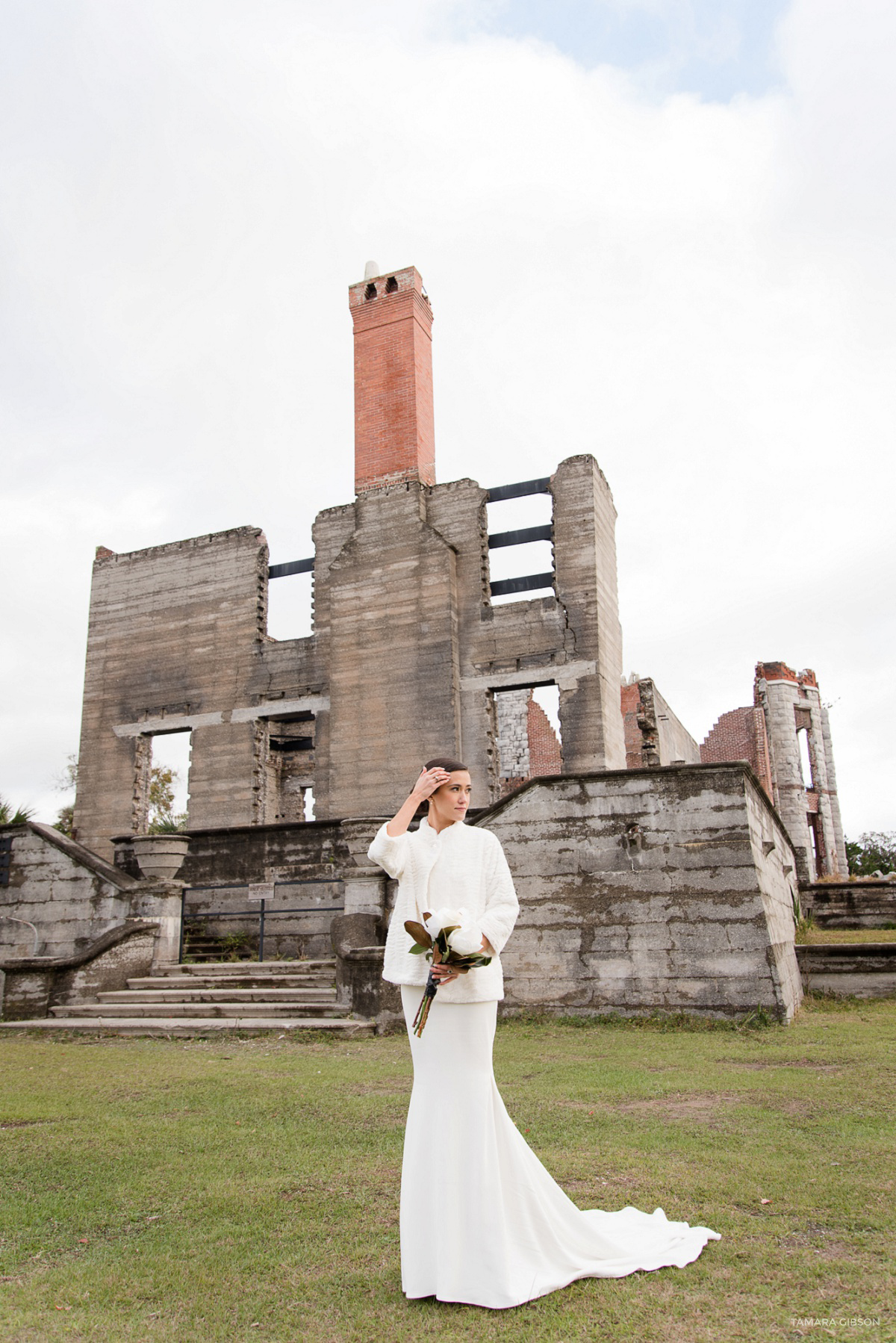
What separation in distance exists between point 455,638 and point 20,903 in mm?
10219

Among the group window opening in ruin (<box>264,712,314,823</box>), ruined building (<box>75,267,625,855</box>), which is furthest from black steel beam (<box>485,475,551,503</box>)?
window opening in ruin (<box>264,712,314,823</box>)

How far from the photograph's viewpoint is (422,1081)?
134 inches

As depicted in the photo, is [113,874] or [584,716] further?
[584,716]

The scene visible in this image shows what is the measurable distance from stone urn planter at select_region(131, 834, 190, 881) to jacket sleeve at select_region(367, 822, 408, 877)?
9.16 m

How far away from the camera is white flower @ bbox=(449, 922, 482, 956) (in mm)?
3338

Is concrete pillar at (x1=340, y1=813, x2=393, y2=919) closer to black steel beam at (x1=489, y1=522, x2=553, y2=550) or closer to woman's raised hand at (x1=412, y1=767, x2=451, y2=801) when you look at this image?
woman's raised hand at (x1=412, y1=767, x2=451, y2=801)

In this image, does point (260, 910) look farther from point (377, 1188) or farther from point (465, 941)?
point (465, 941)

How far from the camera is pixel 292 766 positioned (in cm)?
2922

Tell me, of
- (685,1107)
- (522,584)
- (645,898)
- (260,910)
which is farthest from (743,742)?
(685,1107)

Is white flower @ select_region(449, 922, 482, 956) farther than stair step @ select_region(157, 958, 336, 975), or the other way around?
stair step @ select_region(157, 958, 336, 975)

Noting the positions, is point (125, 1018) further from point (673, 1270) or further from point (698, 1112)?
point (673, 1270)

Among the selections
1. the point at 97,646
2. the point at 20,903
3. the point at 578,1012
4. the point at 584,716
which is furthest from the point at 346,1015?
the point at 97,646

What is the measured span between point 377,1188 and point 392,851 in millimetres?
1891

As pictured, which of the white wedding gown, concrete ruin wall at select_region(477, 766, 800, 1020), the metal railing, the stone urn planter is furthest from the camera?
the metal railing
